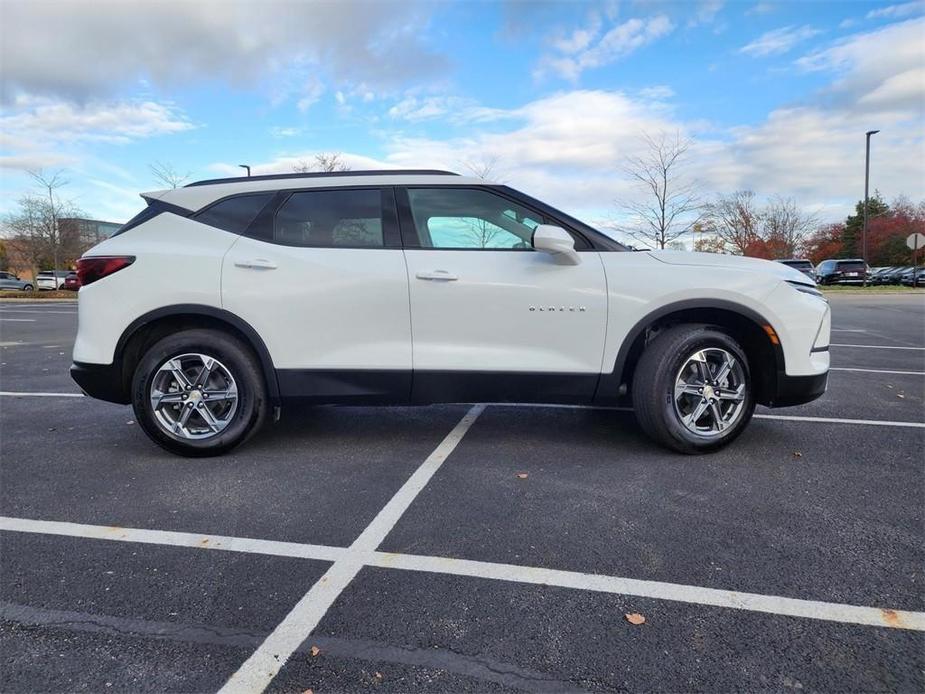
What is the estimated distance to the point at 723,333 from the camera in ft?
12.3

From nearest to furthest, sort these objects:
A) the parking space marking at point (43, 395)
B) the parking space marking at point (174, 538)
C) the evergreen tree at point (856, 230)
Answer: the parking space marking at point (174, 538) < the parking space marking at point (43, 395) < the evergreen tree at point (856, 230)

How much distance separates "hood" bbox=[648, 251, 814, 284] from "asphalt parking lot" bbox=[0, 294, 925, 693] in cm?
116

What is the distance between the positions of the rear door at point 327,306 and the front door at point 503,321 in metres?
0.14

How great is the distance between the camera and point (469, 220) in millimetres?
3908

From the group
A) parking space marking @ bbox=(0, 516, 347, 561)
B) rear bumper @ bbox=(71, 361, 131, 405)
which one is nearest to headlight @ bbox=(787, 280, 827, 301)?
parking space marking @ bbox=(0, 516, 347, 561)

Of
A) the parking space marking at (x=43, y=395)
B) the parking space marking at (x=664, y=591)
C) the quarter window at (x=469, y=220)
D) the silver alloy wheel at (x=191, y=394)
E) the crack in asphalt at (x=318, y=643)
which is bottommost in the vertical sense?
the crack in asphalt at (x=318, y=643)

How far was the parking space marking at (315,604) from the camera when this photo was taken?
1.83m

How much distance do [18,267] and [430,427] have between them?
71587 millimetres

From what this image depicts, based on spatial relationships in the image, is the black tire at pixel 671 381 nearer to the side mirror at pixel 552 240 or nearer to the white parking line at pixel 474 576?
the side mirror at pixel 552 240

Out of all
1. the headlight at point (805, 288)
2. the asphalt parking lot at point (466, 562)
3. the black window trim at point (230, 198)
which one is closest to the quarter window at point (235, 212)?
the black window trim at point (230, 198)

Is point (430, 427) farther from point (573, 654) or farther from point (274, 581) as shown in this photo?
point (573, 654)

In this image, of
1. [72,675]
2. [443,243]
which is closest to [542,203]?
[443,243]

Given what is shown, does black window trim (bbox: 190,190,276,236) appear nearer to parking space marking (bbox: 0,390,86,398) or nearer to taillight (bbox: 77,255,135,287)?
taillight (bbox: 77,255,135,287)

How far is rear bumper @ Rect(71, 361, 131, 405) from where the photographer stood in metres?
3.78
